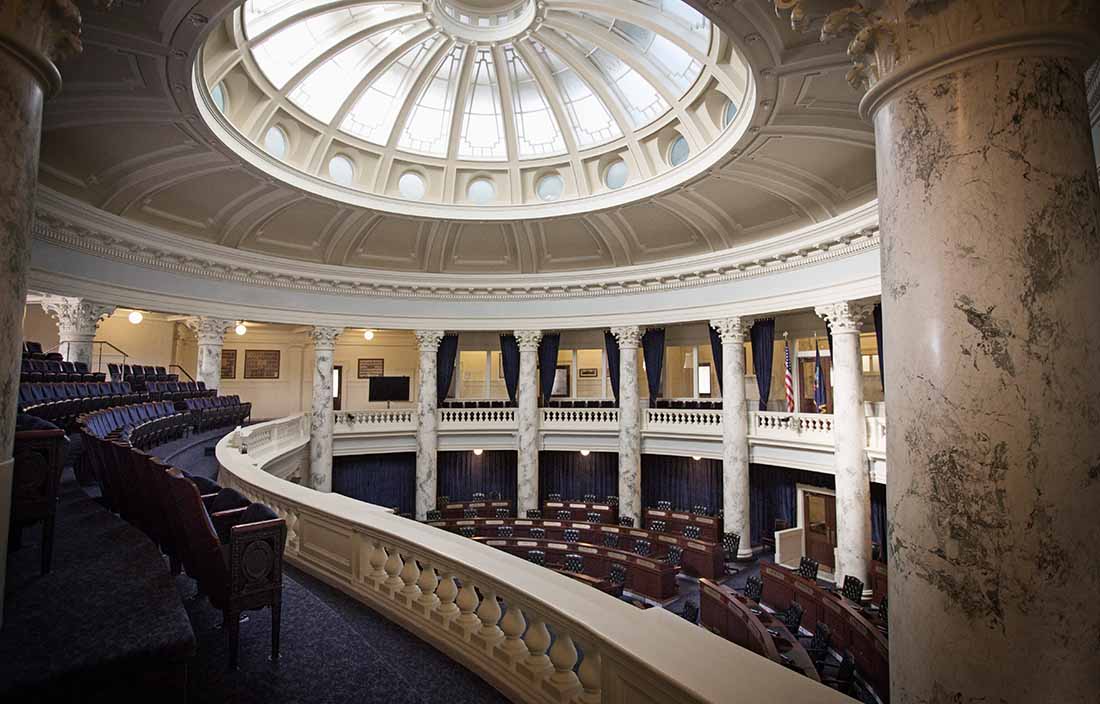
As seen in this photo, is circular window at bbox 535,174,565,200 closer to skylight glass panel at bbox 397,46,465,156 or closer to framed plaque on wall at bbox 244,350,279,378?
skylight glass panel at bbox 397,46,465,156

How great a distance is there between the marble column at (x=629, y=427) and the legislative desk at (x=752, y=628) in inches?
227

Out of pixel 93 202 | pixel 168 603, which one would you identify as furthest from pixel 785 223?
pixel 93 202

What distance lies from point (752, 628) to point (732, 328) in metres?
8.14

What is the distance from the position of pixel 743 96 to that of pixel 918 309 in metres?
8.89

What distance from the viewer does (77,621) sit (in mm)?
2381

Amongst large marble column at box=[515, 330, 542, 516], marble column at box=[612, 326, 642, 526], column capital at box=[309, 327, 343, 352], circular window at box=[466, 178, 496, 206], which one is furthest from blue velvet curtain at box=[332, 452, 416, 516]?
circular window at box=[466, 178, 496, 206]

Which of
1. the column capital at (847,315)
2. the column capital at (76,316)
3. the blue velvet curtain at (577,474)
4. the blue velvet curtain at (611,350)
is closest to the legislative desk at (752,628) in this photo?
the column capital at (847,315)

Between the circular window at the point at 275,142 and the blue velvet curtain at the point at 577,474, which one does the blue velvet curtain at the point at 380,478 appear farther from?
the circular window at the point at 275,142

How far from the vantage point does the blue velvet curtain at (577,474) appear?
18438mm

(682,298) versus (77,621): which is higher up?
(682,298)

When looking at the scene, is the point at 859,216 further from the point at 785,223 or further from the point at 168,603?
the point at 168,603

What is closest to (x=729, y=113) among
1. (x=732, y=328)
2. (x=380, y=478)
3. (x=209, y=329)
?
(x=732, y=328)

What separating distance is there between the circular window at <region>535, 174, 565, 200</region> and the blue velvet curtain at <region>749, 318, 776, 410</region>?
253 inches

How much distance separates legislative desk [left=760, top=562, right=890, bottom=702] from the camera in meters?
7.50
